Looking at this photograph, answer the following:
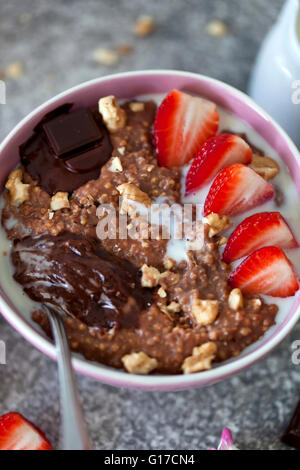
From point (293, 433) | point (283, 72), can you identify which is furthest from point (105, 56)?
point (293, 433)

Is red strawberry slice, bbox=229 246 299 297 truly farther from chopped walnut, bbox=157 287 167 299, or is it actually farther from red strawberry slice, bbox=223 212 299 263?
chopped walnut, bbox=157 287 167 299

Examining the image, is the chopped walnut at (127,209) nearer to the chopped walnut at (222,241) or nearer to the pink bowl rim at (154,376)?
the chopped walnut at (222,241)

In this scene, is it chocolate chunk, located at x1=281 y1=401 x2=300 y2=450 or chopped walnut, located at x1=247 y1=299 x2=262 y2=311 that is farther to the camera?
chocolate chunk, located at x1=281 y1=401 x2=300 y2=450

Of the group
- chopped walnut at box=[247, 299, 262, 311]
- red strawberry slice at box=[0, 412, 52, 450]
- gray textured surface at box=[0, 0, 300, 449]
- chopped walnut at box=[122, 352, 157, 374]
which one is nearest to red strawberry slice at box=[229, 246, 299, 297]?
chopped walnut at box=[247, 299, 262, 311]
